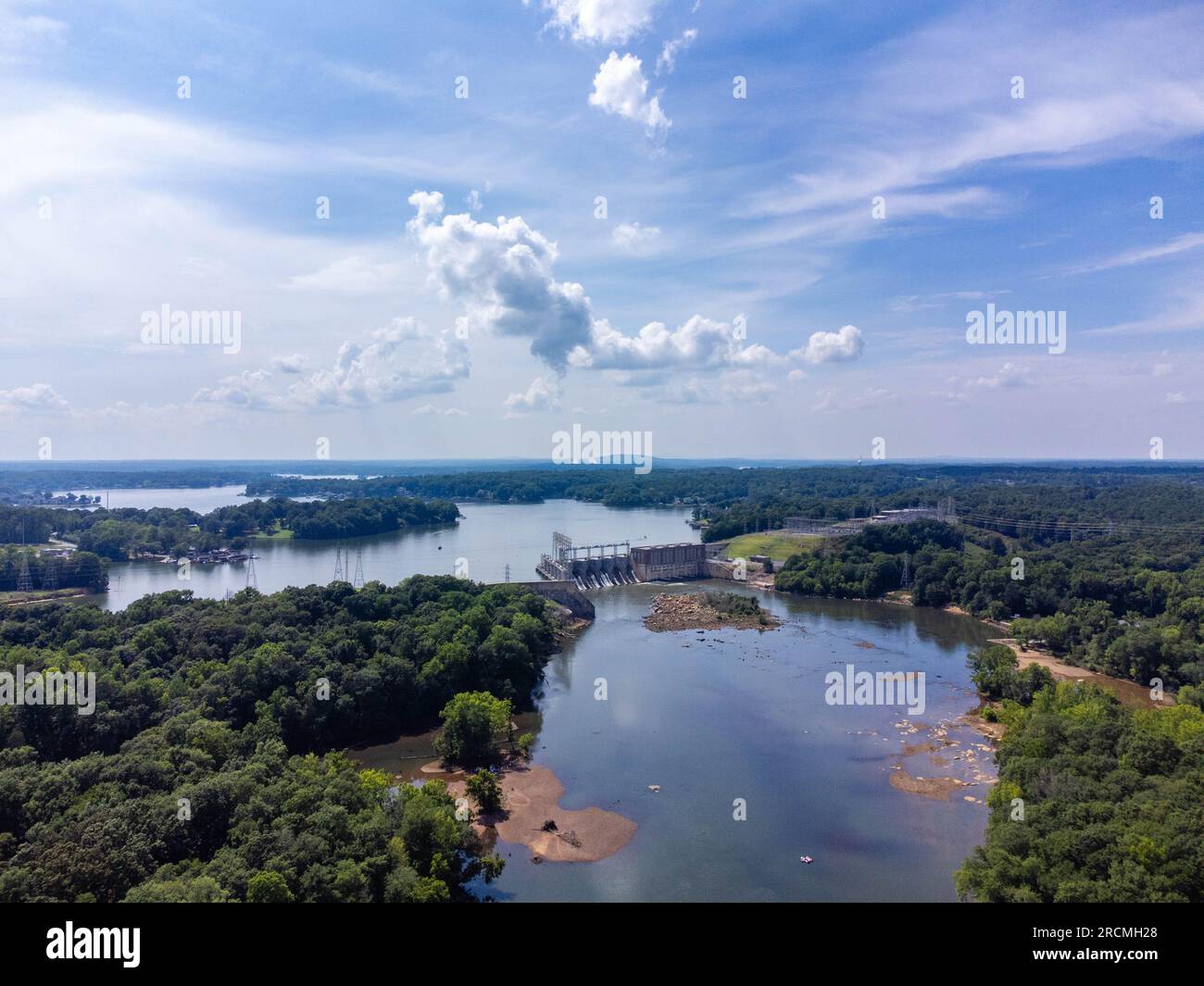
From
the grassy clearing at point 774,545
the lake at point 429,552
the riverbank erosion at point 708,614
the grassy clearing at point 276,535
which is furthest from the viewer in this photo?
the grassy clearing at point 276,535

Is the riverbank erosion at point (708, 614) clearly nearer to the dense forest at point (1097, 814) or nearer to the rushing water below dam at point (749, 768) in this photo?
the rushing water below dam at point (749, 768)

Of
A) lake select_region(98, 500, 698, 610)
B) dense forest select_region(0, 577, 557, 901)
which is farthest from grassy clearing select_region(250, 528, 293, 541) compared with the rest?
dense forest select_region(0, 577, 557, 901)

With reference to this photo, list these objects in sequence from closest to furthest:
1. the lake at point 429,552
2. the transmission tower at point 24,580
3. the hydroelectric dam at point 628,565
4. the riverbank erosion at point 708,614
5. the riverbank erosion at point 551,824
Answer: the riverbank erosion at point 551,824, the riverbank erosion at point 708,614, the transmission tower at point 24,580, the lake at point 429,552, the hydroelectric dam at point 628,565

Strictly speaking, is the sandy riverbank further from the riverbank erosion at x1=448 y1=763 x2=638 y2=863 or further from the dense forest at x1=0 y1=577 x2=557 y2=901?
the dense forest at x1=0 y1=577 x2=557 y2=901

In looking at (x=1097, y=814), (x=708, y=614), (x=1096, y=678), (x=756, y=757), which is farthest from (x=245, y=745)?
(x=1096, y=678)

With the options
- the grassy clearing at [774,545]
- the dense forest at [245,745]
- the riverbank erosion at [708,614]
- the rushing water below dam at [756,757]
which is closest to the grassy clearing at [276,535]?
the rushing water below dam at [756,757]

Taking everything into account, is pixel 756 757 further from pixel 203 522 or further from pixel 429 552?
pixel 203 522

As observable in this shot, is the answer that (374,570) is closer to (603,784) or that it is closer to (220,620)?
(220,620)

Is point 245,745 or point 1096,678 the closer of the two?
point 245,745
